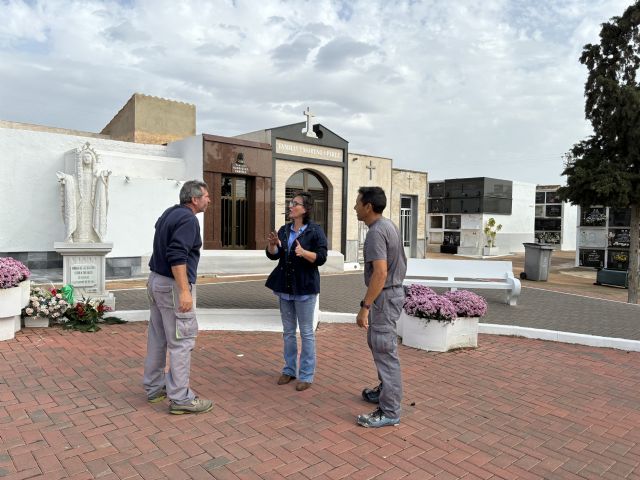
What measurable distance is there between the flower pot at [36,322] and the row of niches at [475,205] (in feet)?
137

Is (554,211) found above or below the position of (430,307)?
above

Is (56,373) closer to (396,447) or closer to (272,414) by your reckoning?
(272,414)

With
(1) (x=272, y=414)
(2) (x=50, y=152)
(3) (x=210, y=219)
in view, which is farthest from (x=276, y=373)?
(3) (x=210, y=219)

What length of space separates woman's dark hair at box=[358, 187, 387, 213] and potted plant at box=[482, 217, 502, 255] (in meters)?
40.8

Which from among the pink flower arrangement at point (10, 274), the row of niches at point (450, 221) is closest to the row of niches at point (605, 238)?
the row of niches at point (450, 221)

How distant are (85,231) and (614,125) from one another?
15368 millimetres

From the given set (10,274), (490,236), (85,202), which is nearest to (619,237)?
(490,236)

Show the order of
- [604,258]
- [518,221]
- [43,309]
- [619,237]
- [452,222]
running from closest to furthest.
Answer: [43,309] < [619,237] < [604,258] < [452,222] < [518,221]

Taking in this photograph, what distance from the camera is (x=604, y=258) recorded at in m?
28.5

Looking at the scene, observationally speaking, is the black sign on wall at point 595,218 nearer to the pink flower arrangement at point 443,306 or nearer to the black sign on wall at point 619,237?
the black sign on wall at point 619,237

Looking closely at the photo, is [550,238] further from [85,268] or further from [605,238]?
[85,268]

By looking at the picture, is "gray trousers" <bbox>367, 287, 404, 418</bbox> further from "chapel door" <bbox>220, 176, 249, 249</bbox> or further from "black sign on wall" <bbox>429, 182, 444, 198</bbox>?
Result: "black sign on wall" <bbox>429, 182, 444, 198</bbox>

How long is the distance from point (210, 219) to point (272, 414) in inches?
520

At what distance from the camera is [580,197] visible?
1638 centimetres
